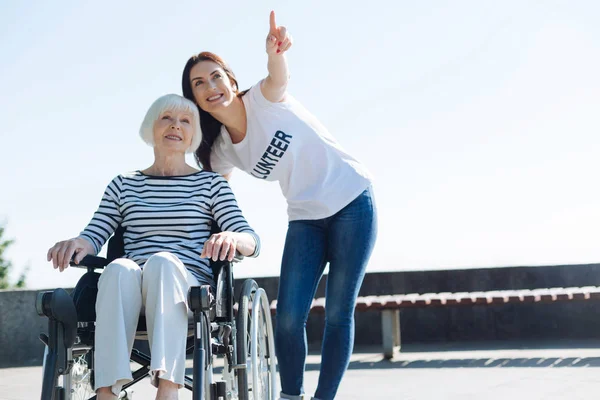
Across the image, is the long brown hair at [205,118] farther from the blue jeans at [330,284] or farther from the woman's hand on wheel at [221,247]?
the woman's hand on wheel at [221,247]

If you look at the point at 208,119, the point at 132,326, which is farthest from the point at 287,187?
the point at 132,326

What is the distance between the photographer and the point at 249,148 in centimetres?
299

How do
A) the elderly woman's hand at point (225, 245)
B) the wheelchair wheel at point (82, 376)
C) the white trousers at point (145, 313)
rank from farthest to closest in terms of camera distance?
the wheelchair wheel at point (82, 376)
the elderly woman's hand at point (225, 245)
the white trousers at point (145, 313)

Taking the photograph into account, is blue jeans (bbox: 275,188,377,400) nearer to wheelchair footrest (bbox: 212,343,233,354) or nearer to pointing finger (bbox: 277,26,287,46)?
wheelchair footrest (bbox: 212,343,233,354)

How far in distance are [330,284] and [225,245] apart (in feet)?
2.30

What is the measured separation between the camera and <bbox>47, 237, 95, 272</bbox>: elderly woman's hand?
2.58 metres

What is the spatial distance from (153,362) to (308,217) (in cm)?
93

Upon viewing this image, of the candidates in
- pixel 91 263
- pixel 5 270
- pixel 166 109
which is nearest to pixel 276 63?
pixel 166 109

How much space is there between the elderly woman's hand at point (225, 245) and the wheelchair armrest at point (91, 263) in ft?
1.34

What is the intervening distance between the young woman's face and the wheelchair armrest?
0.67 m

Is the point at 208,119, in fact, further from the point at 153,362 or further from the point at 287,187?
the point at 153,362

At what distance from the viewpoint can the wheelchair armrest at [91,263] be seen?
2627 mm

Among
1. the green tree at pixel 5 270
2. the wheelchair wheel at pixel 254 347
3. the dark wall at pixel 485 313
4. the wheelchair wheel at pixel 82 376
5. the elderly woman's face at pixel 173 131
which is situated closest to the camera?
the wheelchair wheel at pixel 254 347

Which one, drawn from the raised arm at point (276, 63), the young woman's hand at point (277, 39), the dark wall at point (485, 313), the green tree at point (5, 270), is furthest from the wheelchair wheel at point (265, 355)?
the green tree at point (5, 270)
